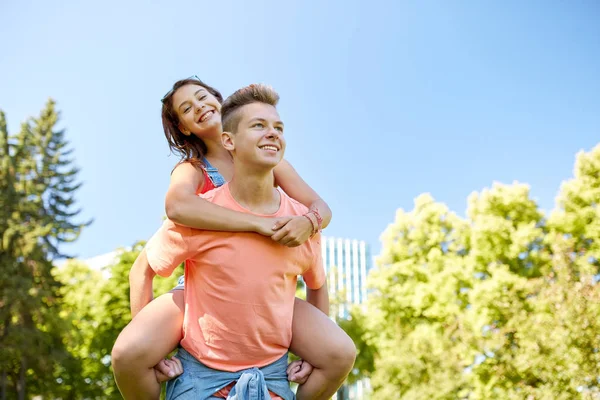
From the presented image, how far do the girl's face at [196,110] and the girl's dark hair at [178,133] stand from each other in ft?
→ 0.13

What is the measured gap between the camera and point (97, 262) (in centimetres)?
6228

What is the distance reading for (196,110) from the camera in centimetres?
328

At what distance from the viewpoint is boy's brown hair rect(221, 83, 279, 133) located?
275 cm

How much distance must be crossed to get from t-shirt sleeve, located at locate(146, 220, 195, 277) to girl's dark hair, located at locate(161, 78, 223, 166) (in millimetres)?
697

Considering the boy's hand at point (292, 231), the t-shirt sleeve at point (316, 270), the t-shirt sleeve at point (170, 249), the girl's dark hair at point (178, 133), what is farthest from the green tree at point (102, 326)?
the boy's hand at point (292, 231)

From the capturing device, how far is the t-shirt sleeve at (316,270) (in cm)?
285

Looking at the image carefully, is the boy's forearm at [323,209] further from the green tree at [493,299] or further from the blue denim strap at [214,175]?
the green tree at [493,299]

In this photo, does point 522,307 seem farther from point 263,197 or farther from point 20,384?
point 20,384

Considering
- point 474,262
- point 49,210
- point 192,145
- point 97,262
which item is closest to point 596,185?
point 474,262

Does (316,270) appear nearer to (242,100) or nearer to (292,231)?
(292,231)

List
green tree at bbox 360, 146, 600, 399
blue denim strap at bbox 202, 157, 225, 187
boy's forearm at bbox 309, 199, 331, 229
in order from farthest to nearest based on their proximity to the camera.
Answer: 1. green tree at bbox 360, 146, 600, 399
2. blue denim strap at bbox 202, 157, 225, 187
3. boy's forearm at bbox 309, 199, 331, 229

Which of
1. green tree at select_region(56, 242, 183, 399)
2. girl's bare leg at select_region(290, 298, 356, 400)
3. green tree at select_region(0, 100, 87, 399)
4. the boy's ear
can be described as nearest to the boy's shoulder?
the boy's ear

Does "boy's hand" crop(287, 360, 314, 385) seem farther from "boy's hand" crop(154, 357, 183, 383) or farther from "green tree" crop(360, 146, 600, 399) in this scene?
"green tree" crop(360, 146, 600, 399)

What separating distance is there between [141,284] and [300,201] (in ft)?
2.91
